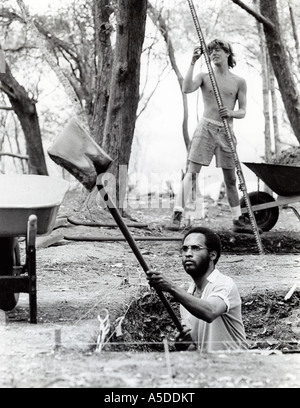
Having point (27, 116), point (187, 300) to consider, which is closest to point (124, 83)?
point (187, 300)

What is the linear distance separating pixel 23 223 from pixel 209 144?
4241mm

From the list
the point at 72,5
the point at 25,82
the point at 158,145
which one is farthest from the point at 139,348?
the point at 158,145

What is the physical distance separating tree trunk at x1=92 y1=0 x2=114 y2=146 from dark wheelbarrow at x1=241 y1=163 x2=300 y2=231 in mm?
2988

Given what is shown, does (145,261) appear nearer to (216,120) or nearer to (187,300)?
(187,300)

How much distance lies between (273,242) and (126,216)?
2.68 meters

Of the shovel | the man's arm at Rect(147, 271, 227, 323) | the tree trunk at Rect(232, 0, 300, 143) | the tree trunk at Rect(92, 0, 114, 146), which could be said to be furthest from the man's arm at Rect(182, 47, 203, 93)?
the man's arm at Rect(147, 271, 227, 323)

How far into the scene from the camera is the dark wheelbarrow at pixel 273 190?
893 cm

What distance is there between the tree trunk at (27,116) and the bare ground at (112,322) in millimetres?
6489

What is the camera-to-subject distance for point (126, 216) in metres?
11.3

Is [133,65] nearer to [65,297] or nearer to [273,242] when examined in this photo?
[273,242]

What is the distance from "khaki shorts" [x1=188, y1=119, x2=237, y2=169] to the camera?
8938 mm

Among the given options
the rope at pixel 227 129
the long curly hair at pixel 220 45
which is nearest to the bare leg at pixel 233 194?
the rope at pixel 227 129

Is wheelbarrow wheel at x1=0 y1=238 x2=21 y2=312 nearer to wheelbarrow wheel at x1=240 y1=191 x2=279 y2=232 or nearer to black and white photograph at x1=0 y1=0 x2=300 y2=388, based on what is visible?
black and white photograph at x1=0 y1=0 x2=300 y2=388

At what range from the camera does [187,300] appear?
4.40 metres
